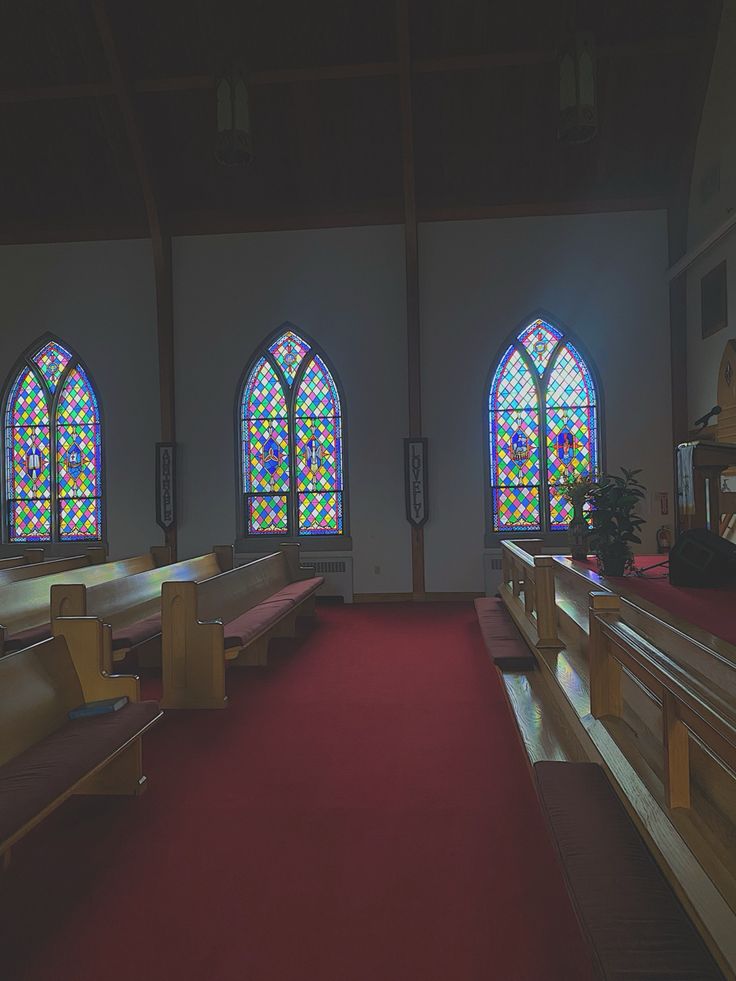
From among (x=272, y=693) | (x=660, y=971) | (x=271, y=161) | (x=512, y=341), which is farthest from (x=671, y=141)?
(x=660, y=971)

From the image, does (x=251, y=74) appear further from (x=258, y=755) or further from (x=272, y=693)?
(x=258, y=755)

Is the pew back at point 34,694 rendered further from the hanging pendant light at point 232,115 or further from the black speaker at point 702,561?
the hanging pendant light at point 232,115

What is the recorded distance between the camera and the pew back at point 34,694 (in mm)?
2479

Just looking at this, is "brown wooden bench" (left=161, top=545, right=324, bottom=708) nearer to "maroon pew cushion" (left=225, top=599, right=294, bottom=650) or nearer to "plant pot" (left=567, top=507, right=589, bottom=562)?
"maroon pew cushion" (left=225, top=599, right=294, bottom=650)

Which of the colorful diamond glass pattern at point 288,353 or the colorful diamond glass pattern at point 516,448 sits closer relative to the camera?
the colorful diamond glass pattern at point 516,448

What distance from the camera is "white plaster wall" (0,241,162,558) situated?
8812 millimetres

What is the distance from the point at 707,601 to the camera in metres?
3.56

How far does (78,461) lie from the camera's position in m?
9.00

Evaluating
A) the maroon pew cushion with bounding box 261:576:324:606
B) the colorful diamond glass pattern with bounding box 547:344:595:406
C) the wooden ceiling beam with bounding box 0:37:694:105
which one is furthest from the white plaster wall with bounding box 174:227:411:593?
the colorful diamond glass pattern with bounding box 547:344:595:406

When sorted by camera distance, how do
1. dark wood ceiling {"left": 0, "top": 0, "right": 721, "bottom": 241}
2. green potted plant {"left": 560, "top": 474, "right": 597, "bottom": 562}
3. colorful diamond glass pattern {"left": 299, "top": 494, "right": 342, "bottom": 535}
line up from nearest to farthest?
green potted plant {"left": 560, "top": 474, "right": 597, "bottom": 562} < dark wood ceiling {"left": 0, "top": 0, "right": 721, "bottom": 241} < colorful diamond glass pattern {"left": 299, "top": 494, "right": 342, "bottom": 535}

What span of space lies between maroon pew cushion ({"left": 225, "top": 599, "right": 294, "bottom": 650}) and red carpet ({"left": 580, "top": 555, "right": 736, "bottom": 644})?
2.25 meters

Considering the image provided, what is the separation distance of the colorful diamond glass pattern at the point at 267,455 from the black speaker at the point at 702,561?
540 cm

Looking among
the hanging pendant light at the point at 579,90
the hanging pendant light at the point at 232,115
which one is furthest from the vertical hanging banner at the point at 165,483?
the hanging pendant light at the point at 579,90

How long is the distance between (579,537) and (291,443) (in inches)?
165
